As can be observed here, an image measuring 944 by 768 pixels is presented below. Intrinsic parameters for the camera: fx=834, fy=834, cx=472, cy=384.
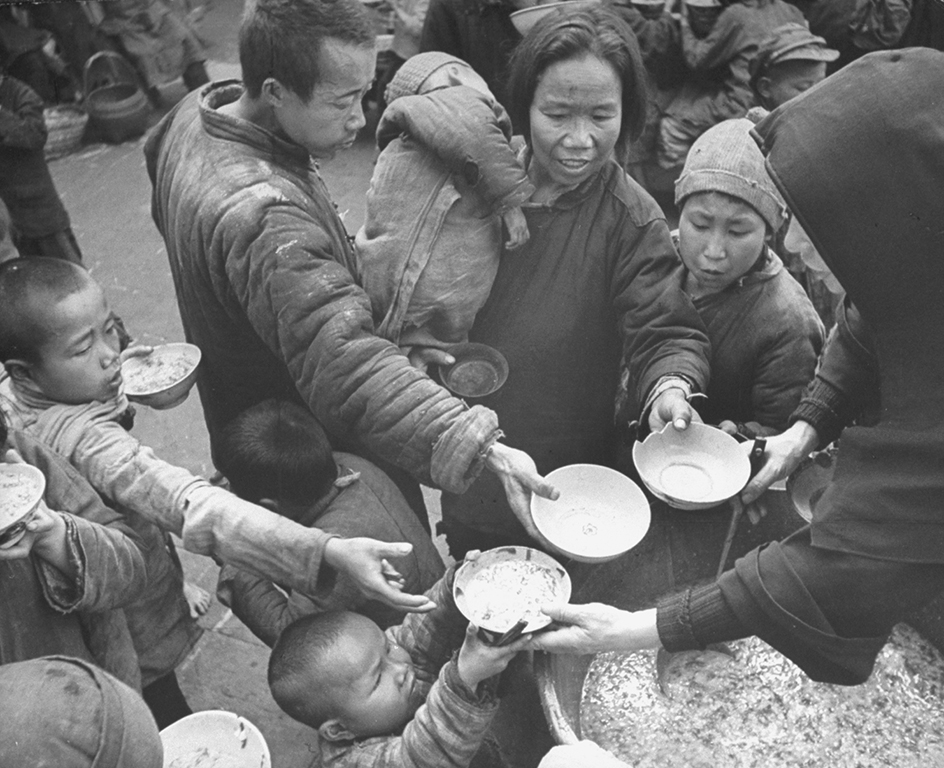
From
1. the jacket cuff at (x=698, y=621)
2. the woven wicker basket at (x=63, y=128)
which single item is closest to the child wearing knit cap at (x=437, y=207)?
the jacket cuff at (x=698, y=621)

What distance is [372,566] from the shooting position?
1883 millimetres

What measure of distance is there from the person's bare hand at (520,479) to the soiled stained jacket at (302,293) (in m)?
0.08

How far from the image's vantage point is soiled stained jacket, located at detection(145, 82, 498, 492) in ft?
6.16

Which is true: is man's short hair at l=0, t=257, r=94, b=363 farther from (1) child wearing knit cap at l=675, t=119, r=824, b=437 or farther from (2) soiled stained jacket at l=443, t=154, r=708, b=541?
(1) child wearing knit cap at l=675, t=119, r=824, b=437

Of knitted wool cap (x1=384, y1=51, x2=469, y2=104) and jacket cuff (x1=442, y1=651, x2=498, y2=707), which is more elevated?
knitted wool cap (x1=384, y1=51, x2=469, y2=104)

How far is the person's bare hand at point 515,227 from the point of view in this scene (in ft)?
7.48

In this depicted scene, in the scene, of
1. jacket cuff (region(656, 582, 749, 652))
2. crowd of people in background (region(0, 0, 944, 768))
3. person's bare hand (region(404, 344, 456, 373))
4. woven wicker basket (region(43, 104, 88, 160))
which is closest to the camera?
crowd of people in background (region(0, 0, 944, 768))

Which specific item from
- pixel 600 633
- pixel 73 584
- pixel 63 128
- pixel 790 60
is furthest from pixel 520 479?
pixel 63 128

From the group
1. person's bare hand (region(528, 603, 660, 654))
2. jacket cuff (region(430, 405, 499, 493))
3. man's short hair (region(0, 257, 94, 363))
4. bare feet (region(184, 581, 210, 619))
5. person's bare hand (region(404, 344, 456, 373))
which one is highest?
man's short hair (region(0, 257, 94, 363))

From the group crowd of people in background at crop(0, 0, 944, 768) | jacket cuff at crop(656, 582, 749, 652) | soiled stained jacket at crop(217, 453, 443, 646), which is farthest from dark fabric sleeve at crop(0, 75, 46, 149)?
jacket cuff at crop(656, 582, 749, 652)

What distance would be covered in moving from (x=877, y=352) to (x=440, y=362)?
116 centimetres

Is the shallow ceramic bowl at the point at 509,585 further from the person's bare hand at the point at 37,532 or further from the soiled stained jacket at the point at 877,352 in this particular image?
the person's bare hand at the point at 37,532

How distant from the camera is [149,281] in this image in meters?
5.05

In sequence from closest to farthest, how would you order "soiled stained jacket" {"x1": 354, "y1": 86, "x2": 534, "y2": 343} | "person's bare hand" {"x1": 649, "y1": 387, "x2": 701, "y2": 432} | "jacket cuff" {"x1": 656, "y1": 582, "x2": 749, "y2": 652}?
"jacket cuff" {"x1": 656, "y1": 582, "x2": 749, "y2": 652} < "soiled stained jacket" {"x1": 354, "y1": 86, "x2": 534, "y2": 343} < "person's bare hand" {"x1": 649, "y1": 387, "x2": 701, "y2": 432}
